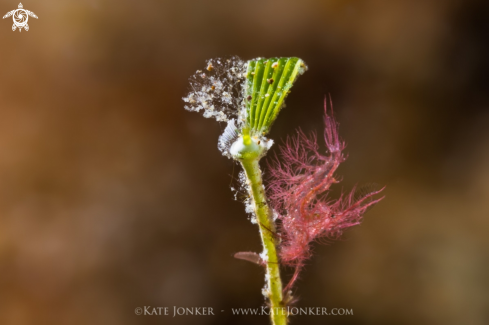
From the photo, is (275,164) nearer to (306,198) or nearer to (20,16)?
(306,198)

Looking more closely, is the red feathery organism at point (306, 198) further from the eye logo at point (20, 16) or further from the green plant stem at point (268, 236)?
the eye logo at point (20, 16)

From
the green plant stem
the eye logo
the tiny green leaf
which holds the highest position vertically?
the eye logo

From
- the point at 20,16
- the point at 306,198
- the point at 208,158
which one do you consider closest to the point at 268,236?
the point at 306,198

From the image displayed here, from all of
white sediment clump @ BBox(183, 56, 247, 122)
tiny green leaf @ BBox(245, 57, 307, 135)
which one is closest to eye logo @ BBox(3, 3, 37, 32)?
white sediment clump @ BBox(183, 56, 247, 122)

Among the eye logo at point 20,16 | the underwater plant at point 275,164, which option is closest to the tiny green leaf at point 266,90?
the underwater plant at point 275,164

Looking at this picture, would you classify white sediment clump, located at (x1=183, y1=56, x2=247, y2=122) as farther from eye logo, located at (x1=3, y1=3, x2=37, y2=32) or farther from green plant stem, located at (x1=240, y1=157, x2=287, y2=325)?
eye logo, located at (x1=3, y1=3, x2=37, y2=32)
